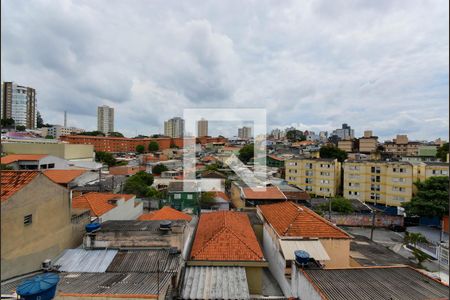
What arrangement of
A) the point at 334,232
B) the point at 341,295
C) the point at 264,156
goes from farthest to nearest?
the point at 264,156
the point at 334,232
the point at 341,295

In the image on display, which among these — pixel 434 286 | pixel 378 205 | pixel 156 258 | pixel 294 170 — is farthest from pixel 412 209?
pixel 156 258

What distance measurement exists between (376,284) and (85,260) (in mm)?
9284

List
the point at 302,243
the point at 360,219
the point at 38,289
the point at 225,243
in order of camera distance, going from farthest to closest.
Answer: the point at 360,219, the point at 225,243, the point at 302,243, the point at 38,289

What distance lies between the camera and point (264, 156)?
4581cm

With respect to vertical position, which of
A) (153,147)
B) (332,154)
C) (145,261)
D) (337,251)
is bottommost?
(337,251)

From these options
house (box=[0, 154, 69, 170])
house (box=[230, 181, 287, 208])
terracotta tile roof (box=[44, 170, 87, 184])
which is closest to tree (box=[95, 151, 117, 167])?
house (box=[0, 154, 69, 170])

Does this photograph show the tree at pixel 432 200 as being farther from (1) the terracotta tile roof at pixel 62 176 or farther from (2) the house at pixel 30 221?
(1) the terracotta tile roof at pixel 62 176

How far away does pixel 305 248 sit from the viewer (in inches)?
374

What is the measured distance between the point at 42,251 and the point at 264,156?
39.8 metres

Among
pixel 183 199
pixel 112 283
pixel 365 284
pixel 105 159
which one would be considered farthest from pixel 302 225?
pixel 105 159

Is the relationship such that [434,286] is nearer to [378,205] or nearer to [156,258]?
[156,258]

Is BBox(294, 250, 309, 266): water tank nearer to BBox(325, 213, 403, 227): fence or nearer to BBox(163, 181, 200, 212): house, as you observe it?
BBox(163, 181, 200, 212): house

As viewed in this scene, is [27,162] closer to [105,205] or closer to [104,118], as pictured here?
[105,205]

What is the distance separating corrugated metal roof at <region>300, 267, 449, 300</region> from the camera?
681 cm
